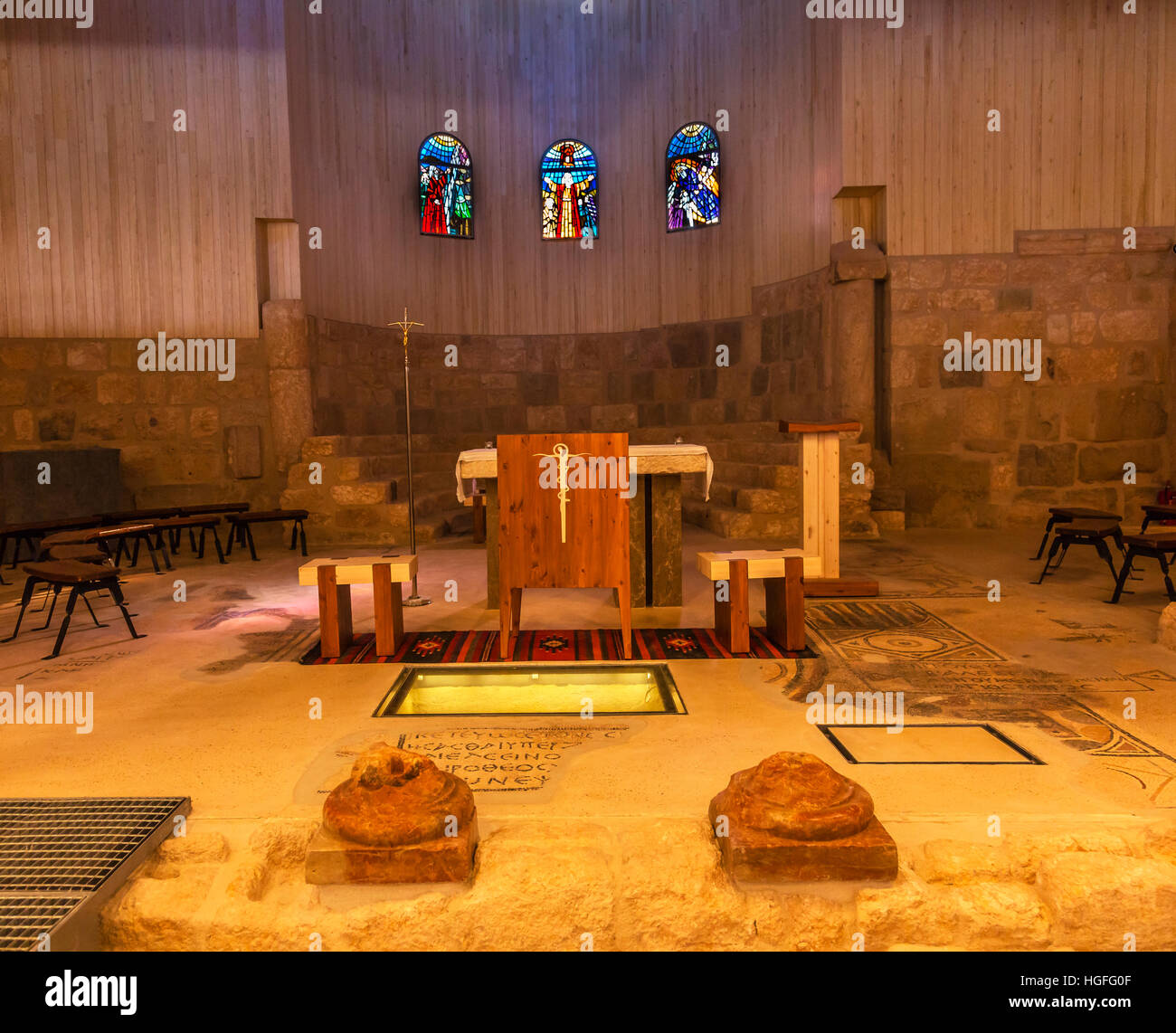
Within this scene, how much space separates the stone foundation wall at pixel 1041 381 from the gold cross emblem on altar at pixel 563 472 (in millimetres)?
5558

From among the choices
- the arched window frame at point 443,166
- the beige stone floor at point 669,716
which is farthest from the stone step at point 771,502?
the arched window frame at point 443,166

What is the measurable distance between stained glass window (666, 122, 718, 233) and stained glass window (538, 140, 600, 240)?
41.7 inches

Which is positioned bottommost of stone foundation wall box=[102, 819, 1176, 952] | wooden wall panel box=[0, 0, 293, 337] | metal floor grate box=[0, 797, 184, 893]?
stone foundation wall box=[102, 819, 1176, 952]

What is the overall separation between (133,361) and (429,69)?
5.10 metres

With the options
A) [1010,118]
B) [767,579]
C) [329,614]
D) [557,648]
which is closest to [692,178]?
[1010,118]

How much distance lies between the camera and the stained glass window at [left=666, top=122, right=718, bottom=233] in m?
11.4

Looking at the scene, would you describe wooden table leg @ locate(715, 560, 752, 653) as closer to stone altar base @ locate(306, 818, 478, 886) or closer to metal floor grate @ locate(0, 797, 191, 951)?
stone altar base @ locate(306, 818, 478, 886)

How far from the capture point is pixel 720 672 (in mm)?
4496

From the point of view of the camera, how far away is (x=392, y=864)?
2541 millimetres

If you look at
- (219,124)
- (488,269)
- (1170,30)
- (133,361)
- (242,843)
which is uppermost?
(1170,30)

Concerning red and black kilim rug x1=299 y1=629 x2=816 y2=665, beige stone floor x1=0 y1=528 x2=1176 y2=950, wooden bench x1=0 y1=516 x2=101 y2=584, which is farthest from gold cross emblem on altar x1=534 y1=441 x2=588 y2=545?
wooden bench x1=0 y1=516 x2=101 y2=584

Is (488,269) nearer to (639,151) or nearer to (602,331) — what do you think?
(602,331)

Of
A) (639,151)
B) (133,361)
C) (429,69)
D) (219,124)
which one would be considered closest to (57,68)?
(219,124)

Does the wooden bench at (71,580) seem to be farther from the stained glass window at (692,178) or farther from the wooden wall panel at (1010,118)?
the stained glass window at (692,178)
